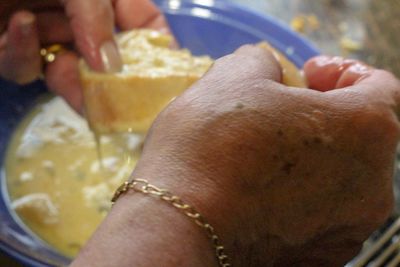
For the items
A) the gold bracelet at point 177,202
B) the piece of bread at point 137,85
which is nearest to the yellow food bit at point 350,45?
the piece of bread at point 137,85

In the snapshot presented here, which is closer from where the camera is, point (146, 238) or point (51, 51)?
point (146, 238)

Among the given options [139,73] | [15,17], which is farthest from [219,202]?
[15,17]

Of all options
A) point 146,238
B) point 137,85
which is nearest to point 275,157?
point 146,238

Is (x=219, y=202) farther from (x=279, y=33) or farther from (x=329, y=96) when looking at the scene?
(x=279, y=33)

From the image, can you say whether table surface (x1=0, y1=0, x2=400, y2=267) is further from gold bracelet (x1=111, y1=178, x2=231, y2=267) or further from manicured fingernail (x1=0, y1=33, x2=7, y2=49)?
gold bracelet (x1=111, y1=178, x2=231, y2=267)

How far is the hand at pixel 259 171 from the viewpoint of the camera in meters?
0.46

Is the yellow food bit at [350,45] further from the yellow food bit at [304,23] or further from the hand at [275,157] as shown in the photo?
the hand at [275,157]

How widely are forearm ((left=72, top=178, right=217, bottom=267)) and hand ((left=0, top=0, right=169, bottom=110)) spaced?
481 millimetres

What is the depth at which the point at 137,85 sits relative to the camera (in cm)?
88

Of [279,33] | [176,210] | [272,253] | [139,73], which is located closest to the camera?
[176,210]

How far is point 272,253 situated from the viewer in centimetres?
57

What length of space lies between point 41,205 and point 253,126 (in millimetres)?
545

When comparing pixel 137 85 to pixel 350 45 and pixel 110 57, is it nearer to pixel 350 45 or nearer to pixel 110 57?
pixel 110 57

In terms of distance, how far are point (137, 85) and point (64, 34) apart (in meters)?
0.23
